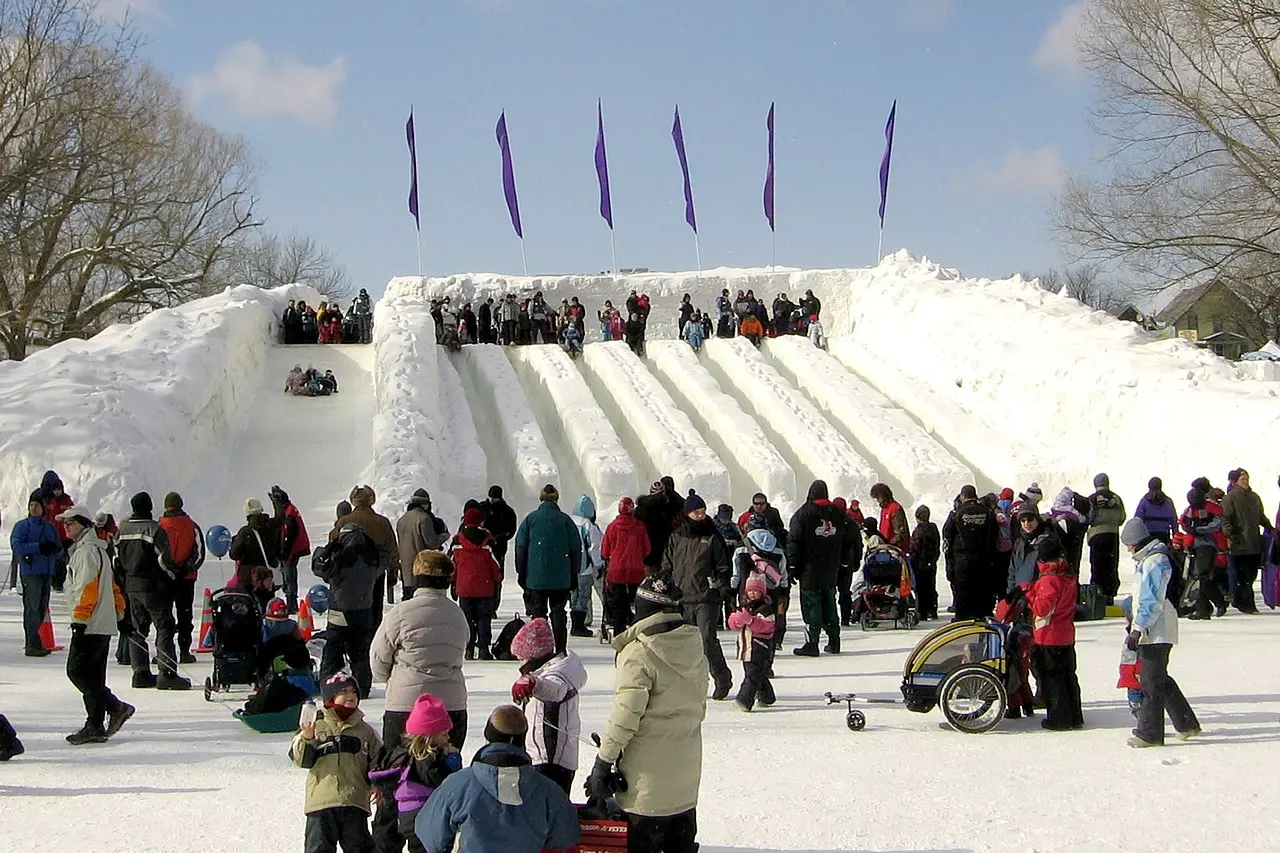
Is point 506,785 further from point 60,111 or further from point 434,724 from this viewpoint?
point 60,111

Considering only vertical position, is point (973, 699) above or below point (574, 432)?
below

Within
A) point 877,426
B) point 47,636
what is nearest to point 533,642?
point 47,636

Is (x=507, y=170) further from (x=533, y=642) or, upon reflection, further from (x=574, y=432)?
(x=533, y=642)

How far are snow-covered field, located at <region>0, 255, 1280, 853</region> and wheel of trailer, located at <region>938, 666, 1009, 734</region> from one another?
184 mm

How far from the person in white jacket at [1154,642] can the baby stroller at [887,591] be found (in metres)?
5.26

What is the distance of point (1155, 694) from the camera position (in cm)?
746

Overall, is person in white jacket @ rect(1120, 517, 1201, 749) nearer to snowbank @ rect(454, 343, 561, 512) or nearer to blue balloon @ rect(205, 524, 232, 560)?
blue balloon @ rect(205, 524, 232, 560)

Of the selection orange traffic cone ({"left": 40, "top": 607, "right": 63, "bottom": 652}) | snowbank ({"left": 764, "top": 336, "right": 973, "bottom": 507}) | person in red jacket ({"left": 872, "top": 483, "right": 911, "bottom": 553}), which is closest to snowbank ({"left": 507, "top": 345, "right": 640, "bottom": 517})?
snowbank ({"left": 764, "top": 336, "right": 973, "bottom": 507})

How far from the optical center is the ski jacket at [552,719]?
4.97m

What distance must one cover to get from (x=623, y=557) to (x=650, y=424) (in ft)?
38.5

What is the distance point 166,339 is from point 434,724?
19293 mm

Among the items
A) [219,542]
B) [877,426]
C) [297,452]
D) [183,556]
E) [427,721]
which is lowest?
[427,721]

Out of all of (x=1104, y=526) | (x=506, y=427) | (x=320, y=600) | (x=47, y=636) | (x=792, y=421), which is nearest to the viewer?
(x=320, y=600)

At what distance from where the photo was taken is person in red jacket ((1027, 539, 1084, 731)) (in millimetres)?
7969
